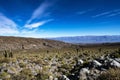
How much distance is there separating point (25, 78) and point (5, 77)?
4.44ft

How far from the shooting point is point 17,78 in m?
10.0

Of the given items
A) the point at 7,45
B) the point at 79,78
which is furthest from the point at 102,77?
the point at 7,45

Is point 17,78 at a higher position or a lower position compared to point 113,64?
lower

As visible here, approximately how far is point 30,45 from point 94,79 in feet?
269

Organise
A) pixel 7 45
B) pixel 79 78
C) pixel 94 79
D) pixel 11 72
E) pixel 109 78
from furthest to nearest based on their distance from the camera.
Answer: pixel 7 45
pixel 11 72
pixel 79 78
pixel 94 79
pixel 109 78

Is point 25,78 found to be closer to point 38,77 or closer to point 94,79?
point 38,77

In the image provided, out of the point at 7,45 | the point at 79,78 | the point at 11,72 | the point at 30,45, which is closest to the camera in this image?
the point at 79,78

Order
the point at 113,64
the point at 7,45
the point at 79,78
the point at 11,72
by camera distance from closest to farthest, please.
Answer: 1. the point at 79,78
2. the point at 113,64
3. the point at 11,72
4. the point at 7,45

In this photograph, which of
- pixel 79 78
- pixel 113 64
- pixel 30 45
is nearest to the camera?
pixel 79 78

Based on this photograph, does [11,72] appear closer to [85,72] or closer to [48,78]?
[48,78]

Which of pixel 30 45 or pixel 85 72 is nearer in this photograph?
pixel 85 72

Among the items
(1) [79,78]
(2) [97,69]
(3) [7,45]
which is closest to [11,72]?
(1) [79,78]

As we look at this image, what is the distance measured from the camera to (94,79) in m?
8.55

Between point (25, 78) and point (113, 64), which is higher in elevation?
point (113, 64)
